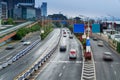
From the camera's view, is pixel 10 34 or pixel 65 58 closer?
pixel 65 58

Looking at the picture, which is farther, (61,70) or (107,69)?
(107,69)

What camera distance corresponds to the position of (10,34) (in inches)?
4616

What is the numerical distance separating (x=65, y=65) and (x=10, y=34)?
208 ft

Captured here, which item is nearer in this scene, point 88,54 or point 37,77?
point 37,77

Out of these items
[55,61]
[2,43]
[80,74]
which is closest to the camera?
[80,74]

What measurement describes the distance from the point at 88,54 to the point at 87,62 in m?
3.79

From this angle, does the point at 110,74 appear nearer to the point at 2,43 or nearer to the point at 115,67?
the point at 115,67

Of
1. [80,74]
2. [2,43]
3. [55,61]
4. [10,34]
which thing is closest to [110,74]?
[80,74]

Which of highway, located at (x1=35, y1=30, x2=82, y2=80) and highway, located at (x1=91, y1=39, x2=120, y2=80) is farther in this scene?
highway, located at (x1=91, y1=39, x2=120, y2=80)

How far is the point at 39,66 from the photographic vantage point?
5453 centimetres

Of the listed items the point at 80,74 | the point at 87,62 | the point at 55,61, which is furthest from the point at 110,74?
the point at 55,61

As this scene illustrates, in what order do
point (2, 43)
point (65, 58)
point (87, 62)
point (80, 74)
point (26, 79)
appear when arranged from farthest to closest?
point (2, 43) → point (65, 58) → point (87, 62) → point (80, 74) → point (26, 79)

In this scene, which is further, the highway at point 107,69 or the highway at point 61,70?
the highway at point 107,69

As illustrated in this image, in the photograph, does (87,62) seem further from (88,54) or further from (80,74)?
(80,74)
